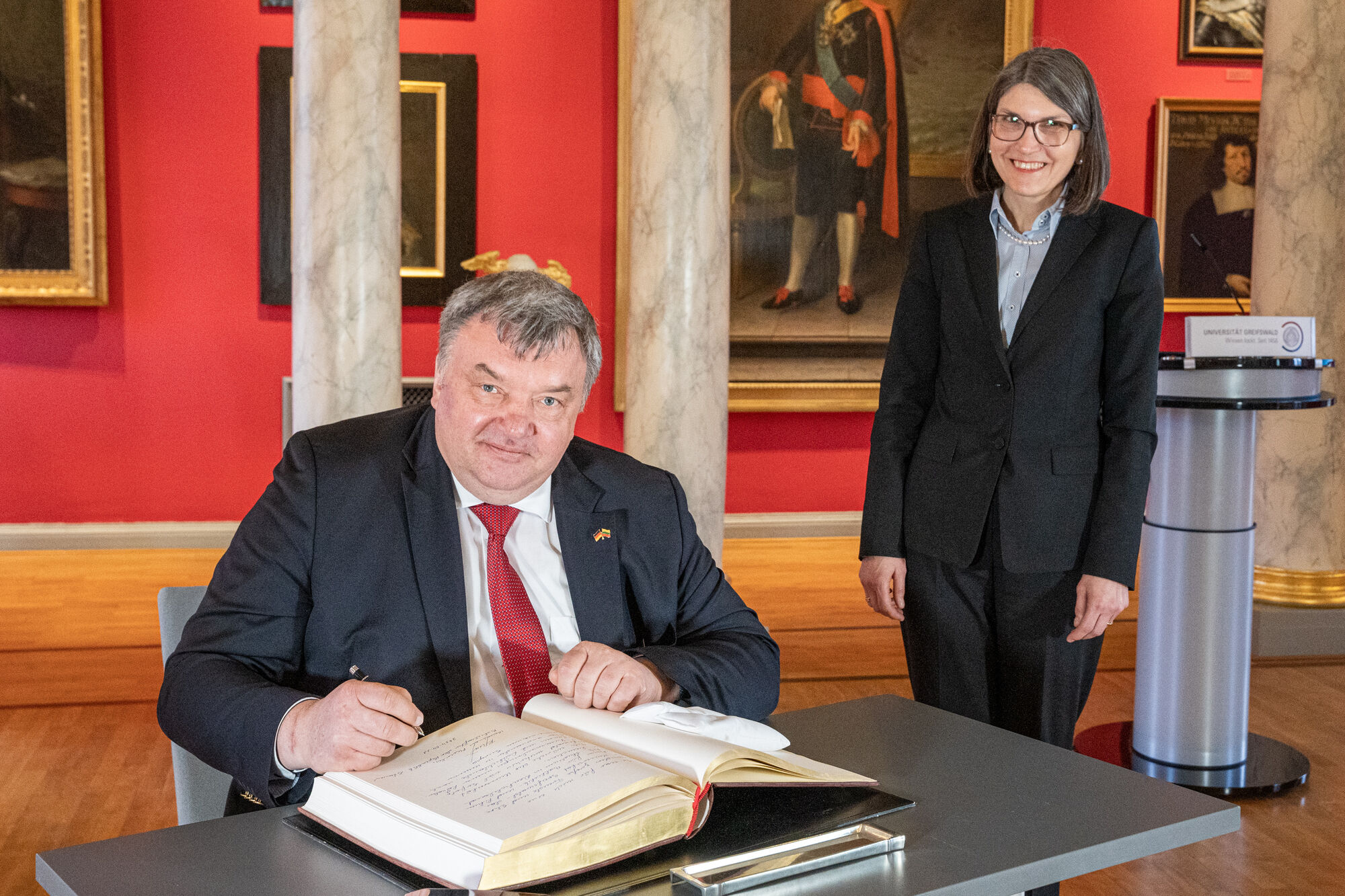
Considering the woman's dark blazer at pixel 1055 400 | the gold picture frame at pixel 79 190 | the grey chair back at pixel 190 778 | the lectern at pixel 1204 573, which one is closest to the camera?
the grey chair back at pixel 190 778

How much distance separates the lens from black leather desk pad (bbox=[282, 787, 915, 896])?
Answer: 3.84 ft

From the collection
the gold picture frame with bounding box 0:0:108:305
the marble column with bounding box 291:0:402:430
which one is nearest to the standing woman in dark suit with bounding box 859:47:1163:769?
the marble column with bounding box 291:0:402:430

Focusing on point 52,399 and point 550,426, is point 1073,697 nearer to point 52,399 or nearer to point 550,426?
point 550,426

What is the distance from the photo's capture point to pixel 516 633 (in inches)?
74.3

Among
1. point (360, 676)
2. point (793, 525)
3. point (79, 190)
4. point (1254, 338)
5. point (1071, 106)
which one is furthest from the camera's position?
point (793, 525)

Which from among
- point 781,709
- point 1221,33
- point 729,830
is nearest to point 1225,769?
point 781,709

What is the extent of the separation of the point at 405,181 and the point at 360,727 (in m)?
5.75

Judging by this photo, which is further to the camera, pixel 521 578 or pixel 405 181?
pixel 405 181

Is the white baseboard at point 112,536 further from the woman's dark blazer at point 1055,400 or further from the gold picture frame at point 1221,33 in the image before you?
the gold picture frame at point 1221,33

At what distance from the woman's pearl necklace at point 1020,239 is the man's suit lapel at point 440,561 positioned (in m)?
1.38

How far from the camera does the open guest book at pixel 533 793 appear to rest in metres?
1.14

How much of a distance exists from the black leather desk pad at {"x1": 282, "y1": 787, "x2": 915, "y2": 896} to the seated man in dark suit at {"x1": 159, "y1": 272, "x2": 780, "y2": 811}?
1.06 feet

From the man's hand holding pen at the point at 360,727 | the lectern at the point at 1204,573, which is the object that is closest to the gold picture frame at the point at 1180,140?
the lectern at the point at 1204,573

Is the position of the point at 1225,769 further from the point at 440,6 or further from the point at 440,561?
the point at 440,6
